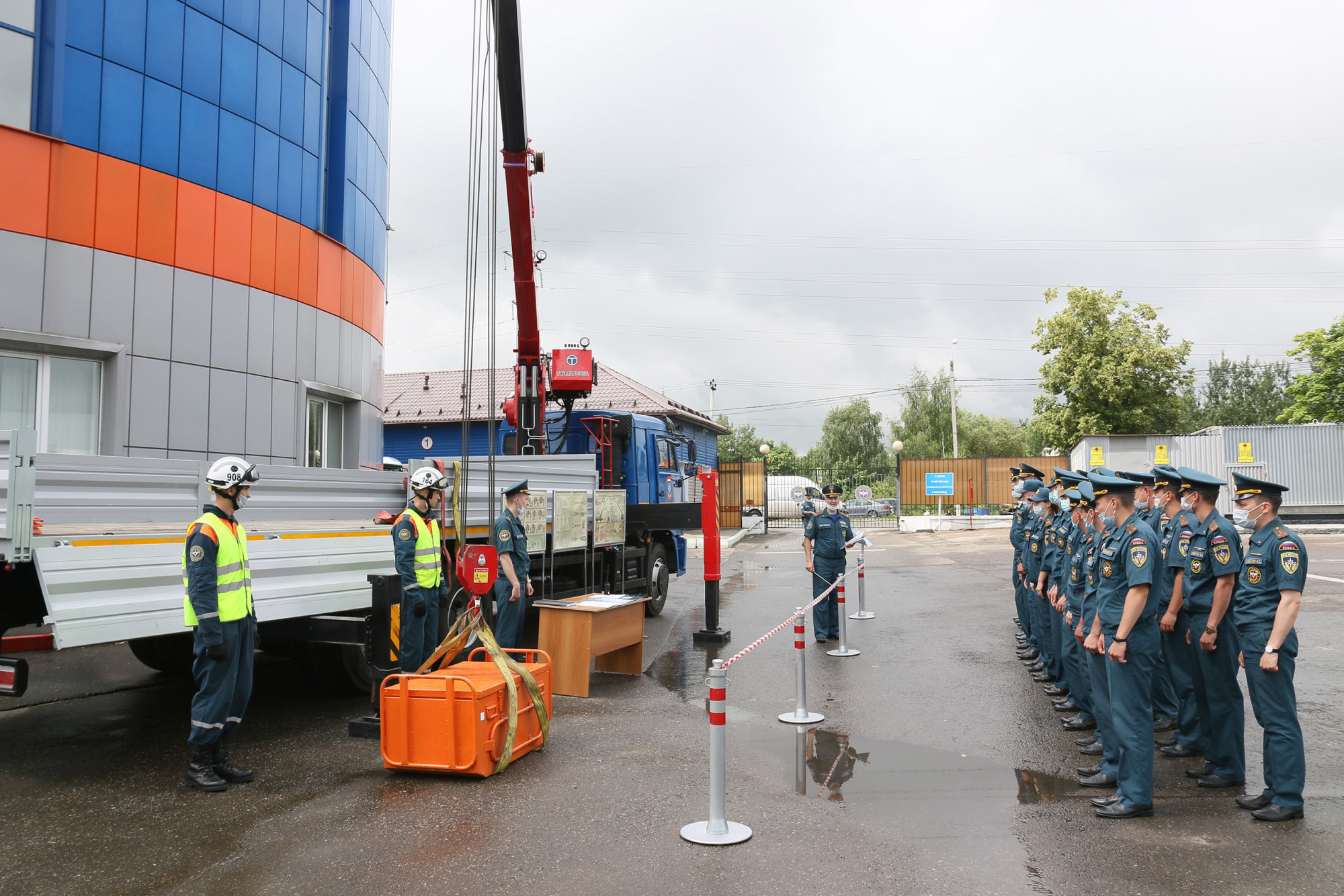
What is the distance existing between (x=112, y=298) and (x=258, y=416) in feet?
7.45

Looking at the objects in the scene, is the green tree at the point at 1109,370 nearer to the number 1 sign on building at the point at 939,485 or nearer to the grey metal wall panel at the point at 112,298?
the number 1 sign on building at the point at 939,485

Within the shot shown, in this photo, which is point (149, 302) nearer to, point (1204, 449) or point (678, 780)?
point (678, 780)

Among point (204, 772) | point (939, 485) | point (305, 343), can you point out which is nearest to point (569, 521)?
point (204, 772)

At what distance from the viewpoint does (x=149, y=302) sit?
10.6 m

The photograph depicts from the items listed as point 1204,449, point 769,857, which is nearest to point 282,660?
point 769,857

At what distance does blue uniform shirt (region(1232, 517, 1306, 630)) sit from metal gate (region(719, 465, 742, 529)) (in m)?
28.2

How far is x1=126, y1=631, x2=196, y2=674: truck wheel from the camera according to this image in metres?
8.06

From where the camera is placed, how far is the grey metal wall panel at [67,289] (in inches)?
383

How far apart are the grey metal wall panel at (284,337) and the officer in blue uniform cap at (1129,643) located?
10.7m

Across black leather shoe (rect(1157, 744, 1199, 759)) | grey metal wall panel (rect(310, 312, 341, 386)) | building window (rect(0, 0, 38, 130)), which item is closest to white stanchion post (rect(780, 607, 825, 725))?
black leather shoe (rect(1157, 744, 1199, 759))

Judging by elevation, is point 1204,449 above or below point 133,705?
above

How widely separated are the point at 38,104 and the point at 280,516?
23.0 ft

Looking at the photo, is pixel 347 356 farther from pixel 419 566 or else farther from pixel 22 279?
pixel 419 566

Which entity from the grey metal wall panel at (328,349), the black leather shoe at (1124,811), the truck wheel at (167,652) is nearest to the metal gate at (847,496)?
the grey metal wall panel at (328,349)
